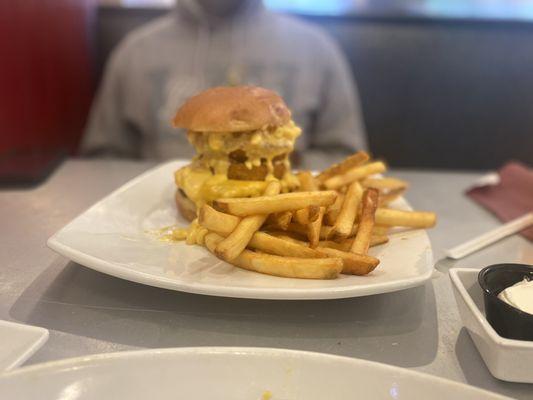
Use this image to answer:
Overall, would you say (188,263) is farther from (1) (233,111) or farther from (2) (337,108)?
(2) (337,108)

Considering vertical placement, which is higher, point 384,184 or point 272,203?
point 272,203

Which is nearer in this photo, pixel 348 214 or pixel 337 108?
pixel 348 214

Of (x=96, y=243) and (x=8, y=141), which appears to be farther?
(x=8, y=141)

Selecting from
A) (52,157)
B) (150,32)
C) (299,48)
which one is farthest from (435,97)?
(52,157)

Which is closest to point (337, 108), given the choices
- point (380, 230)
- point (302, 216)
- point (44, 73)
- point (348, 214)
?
point (44, 73)

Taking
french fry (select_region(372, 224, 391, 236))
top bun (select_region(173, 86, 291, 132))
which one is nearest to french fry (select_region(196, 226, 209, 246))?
top bun (select_region(173, 86, 291, 132))

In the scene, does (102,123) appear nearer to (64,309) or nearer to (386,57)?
(386,57)

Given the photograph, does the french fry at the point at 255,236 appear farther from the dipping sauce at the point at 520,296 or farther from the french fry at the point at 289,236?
the dipping sauce at the point at 520,296
